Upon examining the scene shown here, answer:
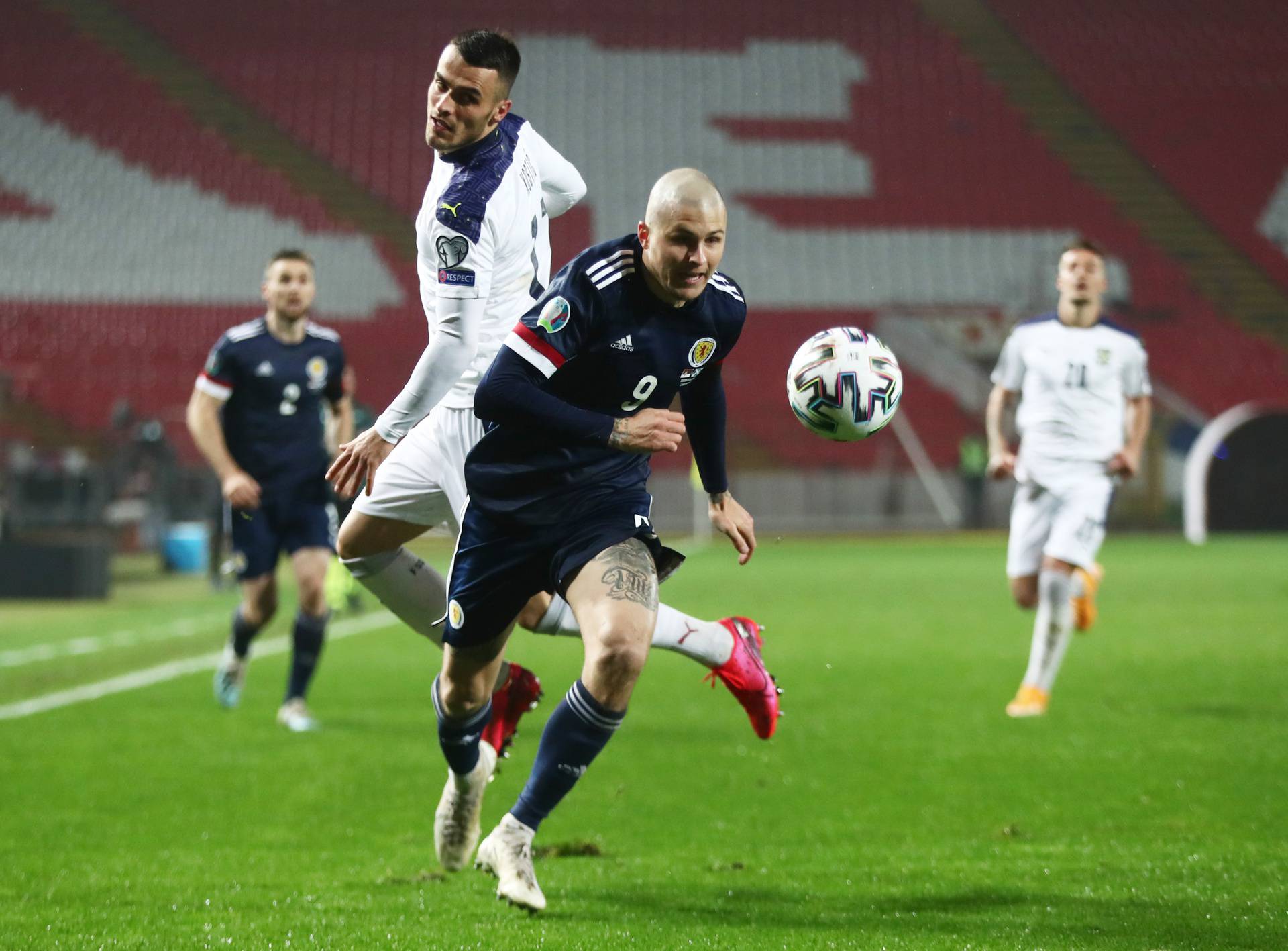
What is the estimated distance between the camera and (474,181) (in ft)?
14.4

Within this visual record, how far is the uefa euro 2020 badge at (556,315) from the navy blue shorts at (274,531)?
4.15 meters

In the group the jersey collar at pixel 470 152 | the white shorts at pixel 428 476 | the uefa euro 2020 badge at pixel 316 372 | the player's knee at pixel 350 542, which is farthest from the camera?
the uefa euro 2020 badge at pixel 316 372

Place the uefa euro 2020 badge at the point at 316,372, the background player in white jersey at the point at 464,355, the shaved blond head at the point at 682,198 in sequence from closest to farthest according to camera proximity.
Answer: the shaved blond head at the point at 682,198 < the background player in white jersey at the point at 464,355 < the uefa euro 2020 badge at the point at 316,372

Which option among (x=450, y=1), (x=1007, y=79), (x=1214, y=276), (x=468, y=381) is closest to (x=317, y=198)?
(x=450, y=1)

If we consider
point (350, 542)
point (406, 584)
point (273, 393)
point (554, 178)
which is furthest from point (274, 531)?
point (554, 178)

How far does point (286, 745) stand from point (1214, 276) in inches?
1060

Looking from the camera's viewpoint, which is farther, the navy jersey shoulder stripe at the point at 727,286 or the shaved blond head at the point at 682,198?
the navy jersey shoulder stripe at the point at 727,286

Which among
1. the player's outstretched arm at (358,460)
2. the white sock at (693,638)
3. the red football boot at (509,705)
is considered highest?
the player's outstretched arm at (358,460)

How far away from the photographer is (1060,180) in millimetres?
31031

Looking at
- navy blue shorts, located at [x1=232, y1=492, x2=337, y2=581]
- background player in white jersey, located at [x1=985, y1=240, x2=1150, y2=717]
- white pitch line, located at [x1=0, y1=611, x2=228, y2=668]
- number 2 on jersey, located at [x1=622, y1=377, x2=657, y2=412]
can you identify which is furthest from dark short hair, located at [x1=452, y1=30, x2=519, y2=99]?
white pitch line, located at [x1=0, y1=611, x2=228, y2=668]

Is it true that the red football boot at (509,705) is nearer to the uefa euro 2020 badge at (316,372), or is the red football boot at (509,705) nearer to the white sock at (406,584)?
the white sock at (406,584)

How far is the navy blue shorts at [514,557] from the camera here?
407cm

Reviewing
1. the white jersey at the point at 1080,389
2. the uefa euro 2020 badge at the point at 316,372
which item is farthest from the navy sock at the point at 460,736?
the white jersey at the point at 1080,389

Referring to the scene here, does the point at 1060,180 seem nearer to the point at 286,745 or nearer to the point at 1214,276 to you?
the point at 1214,276
